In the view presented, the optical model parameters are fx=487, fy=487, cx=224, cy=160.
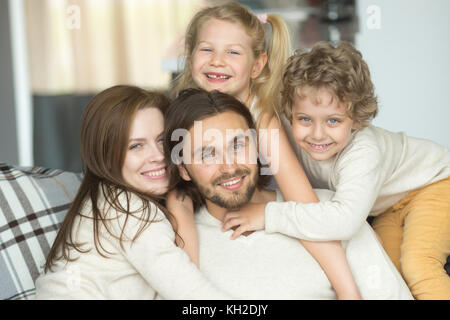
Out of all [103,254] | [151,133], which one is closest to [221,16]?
[151,133]

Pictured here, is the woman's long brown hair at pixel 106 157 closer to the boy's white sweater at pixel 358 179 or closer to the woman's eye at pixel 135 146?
the woman's eye at pixel 135 146

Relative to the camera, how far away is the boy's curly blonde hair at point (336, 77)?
1.19 m

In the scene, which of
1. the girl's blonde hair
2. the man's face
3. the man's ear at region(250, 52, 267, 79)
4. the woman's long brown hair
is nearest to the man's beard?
the man's face

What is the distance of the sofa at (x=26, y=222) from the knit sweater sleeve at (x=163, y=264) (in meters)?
0.28

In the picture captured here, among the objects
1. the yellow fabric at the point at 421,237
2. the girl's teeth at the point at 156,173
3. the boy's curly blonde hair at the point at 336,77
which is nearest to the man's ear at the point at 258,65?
the boy's curly blonde hair at the point at 336,77

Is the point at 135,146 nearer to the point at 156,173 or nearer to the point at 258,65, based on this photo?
the point at 156,173

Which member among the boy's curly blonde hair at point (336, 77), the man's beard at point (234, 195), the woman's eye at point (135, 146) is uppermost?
the boy's curly blonde hair at point (336, 77)

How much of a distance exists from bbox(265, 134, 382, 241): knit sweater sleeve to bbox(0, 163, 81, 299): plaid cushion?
1.93 feet

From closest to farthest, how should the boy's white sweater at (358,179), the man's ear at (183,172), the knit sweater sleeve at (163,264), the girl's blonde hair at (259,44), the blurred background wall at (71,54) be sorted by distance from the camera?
the knit sweater sleeve at (163,264), the boy's white sweater at (358,179), the man's ear at (183,172), the girl's blonde hair at (259,44), the blurred background wall at (71,54)

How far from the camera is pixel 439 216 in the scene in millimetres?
1285

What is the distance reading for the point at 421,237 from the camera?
122 centimetres

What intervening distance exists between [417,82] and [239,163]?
0.90 meters

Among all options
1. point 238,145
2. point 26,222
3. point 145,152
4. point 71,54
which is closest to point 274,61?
point 238,145
